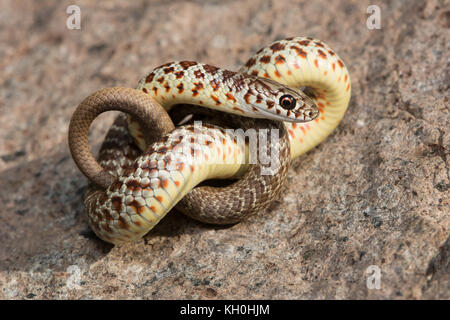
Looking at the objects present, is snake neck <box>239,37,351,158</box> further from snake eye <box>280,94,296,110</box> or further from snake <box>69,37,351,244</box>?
snake eye <box>280,94,296,110</box>

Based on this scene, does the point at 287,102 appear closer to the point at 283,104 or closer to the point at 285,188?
the point at 283,104

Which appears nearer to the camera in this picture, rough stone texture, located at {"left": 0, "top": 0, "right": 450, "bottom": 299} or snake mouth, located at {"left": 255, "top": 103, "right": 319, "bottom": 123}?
rough stone texture, located at {"left": 0, "top": 0, "right": 450, "bottom": 299}

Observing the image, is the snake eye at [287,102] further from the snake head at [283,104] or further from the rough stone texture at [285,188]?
the rough stone texture at [285,188]

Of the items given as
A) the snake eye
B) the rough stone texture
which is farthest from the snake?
the rough stone texture

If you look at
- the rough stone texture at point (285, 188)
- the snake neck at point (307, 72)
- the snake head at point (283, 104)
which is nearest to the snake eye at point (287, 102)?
the snake head at point (283, 104)

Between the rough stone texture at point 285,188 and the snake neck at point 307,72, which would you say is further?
the snake neck at point 307,72

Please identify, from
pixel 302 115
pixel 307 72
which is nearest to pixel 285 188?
pixel 302 115
